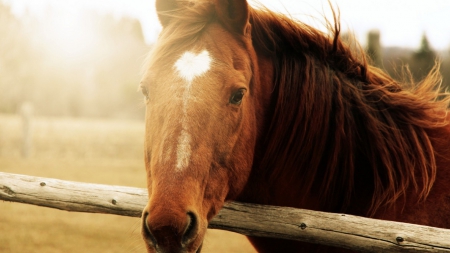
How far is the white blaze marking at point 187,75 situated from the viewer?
5.73 ft

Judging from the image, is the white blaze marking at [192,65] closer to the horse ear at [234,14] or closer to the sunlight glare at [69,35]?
the horse ear at [234,14]

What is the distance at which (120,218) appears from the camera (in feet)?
24.8

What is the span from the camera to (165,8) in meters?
2.36

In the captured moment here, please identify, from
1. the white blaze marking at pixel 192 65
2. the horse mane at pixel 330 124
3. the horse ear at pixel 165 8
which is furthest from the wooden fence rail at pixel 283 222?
the horse ear at pixel 165 8

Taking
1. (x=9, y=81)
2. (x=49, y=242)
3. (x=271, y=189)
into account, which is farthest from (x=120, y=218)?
(x=9, y=81)

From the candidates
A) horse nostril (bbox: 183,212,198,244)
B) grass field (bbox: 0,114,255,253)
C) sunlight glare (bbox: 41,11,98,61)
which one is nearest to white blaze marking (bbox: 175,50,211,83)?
horse nostril (bbox: 183,212,198,244)

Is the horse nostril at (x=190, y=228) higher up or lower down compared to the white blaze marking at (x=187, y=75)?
lower down

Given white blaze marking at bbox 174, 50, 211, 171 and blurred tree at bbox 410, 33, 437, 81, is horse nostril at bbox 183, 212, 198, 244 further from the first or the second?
blurred tree at bbox 410, 33, 437, 81

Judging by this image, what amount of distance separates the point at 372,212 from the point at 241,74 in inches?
44.6

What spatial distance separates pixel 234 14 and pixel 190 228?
1.20 m

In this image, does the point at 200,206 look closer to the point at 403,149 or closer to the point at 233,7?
the point at 233,7

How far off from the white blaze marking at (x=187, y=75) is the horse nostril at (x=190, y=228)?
22 cm

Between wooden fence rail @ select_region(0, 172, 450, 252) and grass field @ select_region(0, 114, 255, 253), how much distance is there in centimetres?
20

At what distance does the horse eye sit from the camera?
6.45 feet
